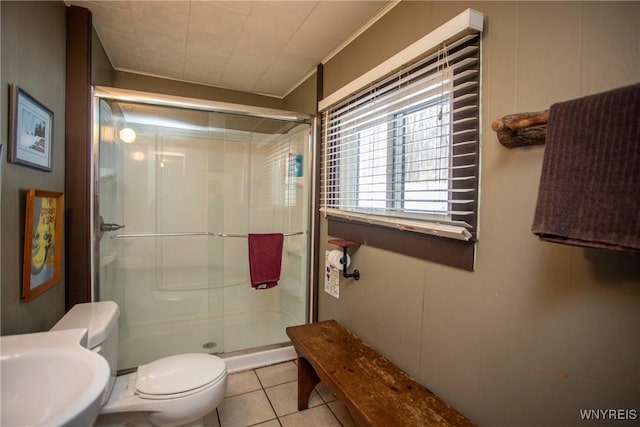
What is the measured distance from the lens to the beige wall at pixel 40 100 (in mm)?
1026

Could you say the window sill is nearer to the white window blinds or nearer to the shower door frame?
the white window blinds

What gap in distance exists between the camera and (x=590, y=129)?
0.66 meters

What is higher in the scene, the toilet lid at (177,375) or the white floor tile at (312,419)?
the toilet lid at (177,375)

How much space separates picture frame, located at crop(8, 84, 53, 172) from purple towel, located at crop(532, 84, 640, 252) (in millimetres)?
1695

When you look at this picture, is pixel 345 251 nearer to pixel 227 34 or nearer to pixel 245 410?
pixel 245 410

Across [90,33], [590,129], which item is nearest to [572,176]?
[590,129]

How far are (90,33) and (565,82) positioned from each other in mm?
2266

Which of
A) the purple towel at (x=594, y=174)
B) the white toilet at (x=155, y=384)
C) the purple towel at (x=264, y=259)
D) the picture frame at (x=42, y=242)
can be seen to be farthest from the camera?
the purple towel at (x=264, y=259)

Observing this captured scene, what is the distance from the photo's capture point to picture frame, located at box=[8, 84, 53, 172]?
3.42 ft

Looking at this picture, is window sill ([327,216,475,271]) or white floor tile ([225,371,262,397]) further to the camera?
white floor tile ([225,371,262,397])

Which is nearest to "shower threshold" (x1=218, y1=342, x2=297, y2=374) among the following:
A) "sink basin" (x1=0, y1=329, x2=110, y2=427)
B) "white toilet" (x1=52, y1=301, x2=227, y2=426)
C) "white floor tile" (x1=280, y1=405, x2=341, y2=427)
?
"white floor tile" (x1=280, y1=405, x2=341, y2=427)

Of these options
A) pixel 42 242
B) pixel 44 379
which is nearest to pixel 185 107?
pixel 42 242

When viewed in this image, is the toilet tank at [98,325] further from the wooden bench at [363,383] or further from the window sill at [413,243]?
the window sill at [413,243]

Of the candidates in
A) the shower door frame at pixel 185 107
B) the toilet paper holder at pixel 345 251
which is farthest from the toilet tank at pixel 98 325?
the toilet paper holder at pixel 345 251
